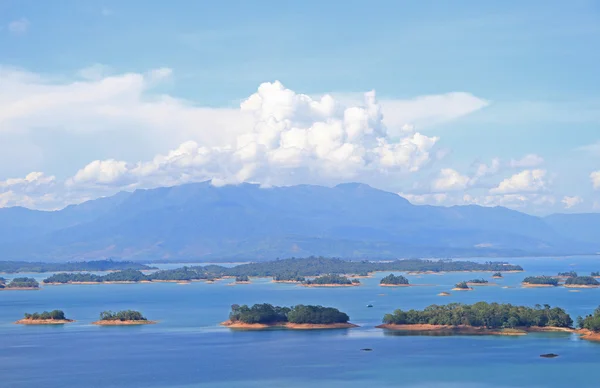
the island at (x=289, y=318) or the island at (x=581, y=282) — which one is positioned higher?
the island at (x=581, y=282)

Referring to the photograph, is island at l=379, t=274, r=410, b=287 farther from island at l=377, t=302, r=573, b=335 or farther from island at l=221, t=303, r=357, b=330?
island at l=377, t=302, r=573, b=335

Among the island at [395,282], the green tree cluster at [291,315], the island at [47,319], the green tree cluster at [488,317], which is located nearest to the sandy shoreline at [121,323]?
the island at [47,319]

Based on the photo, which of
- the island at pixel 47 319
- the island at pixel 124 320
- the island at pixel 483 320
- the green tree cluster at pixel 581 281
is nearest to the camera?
the island at pixel 483 320

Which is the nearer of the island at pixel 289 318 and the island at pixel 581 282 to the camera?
the island at pixel 289 318

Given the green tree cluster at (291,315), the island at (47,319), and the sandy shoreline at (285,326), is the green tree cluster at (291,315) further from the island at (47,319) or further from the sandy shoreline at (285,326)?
the island at (47,319)

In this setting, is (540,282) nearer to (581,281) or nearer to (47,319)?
(581,281)

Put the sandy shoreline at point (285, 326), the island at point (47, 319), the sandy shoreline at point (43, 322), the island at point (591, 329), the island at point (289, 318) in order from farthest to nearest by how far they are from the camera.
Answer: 1. the island at point (47, 319)
2. the sandy shoreline at point (43, 322)
3. the island at point (289, 318)
4. the sandy shoreline at point (285, 326)
5. the island at point (591, 329)

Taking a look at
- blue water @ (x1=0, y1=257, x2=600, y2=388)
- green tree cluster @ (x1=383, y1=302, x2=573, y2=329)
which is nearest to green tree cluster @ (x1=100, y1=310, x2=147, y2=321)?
blue water @ (x1=0, y1=257, x2=600, y2=388)

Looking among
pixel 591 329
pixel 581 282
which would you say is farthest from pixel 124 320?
pixel 581 282
